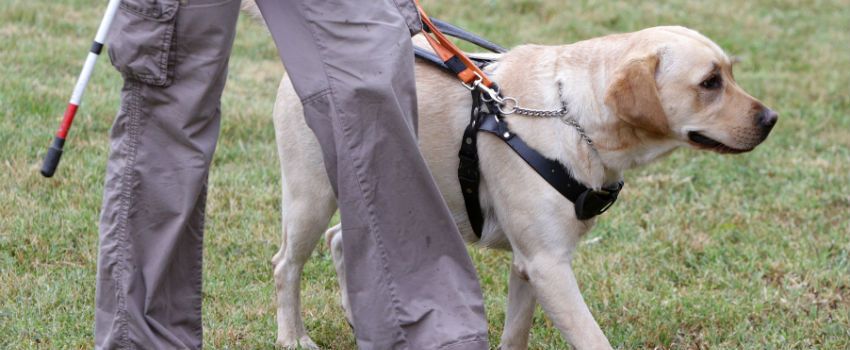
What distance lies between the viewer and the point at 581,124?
3.79 metres

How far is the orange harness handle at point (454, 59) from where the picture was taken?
3.96 meters

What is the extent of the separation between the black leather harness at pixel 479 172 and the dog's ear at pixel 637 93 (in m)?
0.28

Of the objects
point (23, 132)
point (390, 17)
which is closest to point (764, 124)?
point (390, 17)

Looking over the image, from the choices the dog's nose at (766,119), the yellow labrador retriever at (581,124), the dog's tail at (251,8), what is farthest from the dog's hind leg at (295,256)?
the dog's nose at (766,119)

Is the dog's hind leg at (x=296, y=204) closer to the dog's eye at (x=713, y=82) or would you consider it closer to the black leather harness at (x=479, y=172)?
the black leather harness at (x=479, y=172)

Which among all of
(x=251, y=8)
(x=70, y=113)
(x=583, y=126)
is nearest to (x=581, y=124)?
(x=583, y=126)

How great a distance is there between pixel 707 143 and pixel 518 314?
1026 millimetres

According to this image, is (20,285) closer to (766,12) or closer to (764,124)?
(764,124)

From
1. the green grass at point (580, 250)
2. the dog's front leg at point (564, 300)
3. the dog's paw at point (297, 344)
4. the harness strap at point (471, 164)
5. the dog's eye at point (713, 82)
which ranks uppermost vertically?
the dog's eye at point (713, 82)

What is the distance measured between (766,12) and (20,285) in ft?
31.9

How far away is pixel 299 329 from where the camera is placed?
15.0ft

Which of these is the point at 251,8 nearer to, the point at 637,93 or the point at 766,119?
the point at 637,93

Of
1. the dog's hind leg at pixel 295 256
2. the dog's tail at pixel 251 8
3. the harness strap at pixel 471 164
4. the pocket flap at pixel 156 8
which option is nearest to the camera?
the pocket flap at pixel 156 8

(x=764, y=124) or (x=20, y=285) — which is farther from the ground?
(x=764, y=124)
